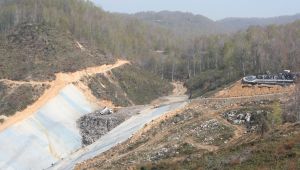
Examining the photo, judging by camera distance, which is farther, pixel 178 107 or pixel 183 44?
pixel 183 44

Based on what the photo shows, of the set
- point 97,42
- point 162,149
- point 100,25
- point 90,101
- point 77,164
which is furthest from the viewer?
point 100,25

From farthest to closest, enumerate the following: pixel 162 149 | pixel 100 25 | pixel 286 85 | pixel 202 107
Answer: pixel 100 25
pixel 286 85
pixel 202 107
pixel 162 149

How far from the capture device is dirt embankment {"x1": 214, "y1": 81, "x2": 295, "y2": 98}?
52.4m

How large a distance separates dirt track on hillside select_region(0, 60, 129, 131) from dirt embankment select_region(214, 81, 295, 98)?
884 inches

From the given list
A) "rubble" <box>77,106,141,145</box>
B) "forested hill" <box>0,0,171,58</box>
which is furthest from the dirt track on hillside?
"forested hill" <box>0,0,171,58</box>

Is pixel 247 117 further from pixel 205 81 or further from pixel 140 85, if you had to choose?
pixel 205 81

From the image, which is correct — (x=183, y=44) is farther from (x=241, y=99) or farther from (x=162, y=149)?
(x=162, y=149)

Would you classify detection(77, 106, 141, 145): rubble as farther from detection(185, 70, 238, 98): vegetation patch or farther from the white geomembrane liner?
detection(185, 70, 238, 98): vegetation patch

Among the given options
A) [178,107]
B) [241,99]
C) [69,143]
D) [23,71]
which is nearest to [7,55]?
[23,71]

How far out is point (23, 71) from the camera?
2781 inches

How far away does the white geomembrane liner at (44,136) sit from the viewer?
160 feet

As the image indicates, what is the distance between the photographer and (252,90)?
177 ft

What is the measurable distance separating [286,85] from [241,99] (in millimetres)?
6722

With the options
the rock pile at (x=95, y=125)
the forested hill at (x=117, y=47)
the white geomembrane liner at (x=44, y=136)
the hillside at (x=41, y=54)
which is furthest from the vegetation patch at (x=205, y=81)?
the rock pile at (x=95, y=125)
